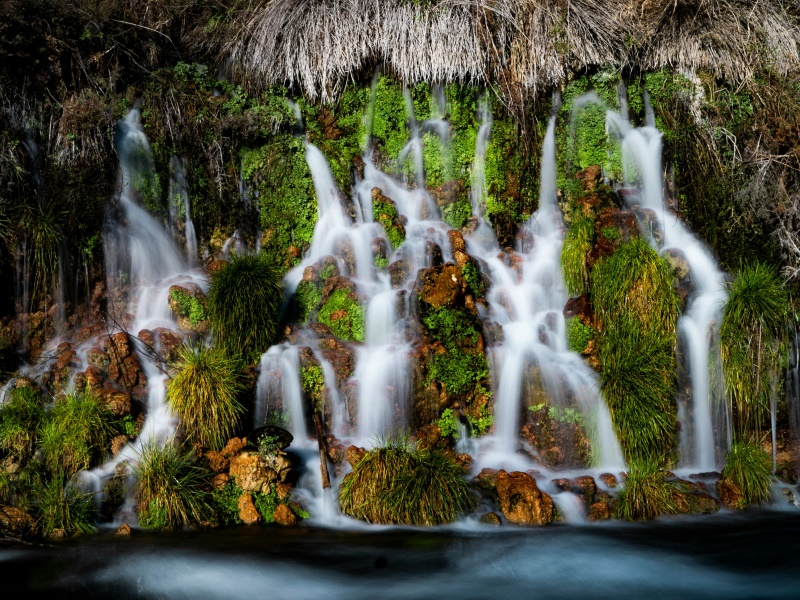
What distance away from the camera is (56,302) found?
27.2 feet

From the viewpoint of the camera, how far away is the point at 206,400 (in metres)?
6.93

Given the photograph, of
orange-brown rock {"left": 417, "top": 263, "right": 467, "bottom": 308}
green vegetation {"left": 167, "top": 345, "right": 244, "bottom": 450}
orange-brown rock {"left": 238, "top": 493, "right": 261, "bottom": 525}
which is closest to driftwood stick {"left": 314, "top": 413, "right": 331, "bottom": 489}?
orange-brown rock {"left": 238, "top": 493, "right": 261, "bottom": 525}

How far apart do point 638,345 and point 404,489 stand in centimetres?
305

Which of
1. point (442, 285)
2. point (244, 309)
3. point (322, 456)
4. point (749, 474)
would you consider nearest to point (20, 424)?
point (244, 309)

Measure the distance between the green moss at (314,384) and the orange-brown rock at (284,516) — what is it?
4.47 feet

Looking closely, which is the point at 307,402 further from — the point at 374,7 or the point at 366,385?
the point at 374,7

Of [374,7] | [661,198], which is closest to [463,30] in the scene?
[374,7]

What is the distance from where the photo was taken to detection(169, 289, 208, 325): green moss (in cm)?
830

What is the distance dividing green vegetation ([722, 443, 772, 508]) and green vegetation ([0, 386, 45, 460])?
258 inches

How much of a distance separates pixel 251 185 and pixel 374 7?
2.98 metres

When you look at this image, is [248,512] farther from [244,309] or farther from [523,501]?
[523,501]

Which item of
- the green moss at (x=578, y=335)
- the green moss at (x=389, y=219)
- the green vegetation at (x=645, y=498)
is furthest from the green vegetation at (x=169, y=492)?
the green moss at (x=578, y=335)

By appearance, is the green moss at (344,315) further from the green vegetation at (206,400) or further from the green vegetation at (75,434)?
the green vegetation at (75,434)

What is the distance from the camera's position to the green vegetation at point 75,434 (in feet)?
21.2
